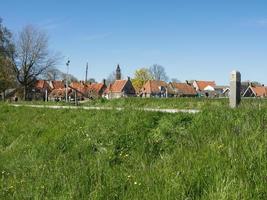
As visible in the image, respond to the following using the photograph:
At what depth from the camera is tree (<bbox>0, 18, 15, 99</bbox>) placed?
70494 millimetres

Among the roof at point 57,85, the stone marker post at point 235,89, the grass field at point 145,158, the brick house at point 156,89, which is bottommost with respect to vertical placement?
the grass field at point 145,158

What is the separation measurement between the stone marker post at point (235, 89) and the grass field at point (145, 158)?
1853mm

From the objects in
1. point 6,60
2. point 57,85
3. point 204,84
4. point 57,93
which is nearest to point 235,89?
point 6,60

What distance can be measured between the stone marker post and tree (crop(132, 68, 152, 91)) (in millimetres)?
122744

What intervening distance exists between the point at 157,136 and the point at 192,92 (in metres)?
126

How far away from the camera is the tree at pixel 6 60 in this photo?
70.5 meters

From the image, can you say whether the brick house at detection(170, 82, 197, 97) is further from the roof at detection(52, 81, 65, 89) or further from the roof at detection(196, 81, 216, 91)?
the roof at detection(52, 81, 65, 89)

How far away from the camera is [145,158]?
835cm

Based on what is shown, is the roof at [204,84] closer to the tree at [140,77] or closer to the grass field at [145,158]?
the tree at [140,77]

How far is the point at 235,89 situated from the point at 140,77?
129 meters

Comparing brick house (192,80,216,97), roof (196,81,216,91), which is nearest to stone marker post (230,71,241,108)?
brick house (192,80,216,97)

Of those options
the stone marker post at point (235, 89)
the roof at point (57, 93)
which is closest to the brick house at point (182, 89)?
the roof at point (57, 93)

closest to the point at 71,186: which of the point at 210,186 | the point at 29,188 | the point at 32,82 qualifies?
the point at 29,188

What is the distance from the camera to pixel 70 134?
11.9m
